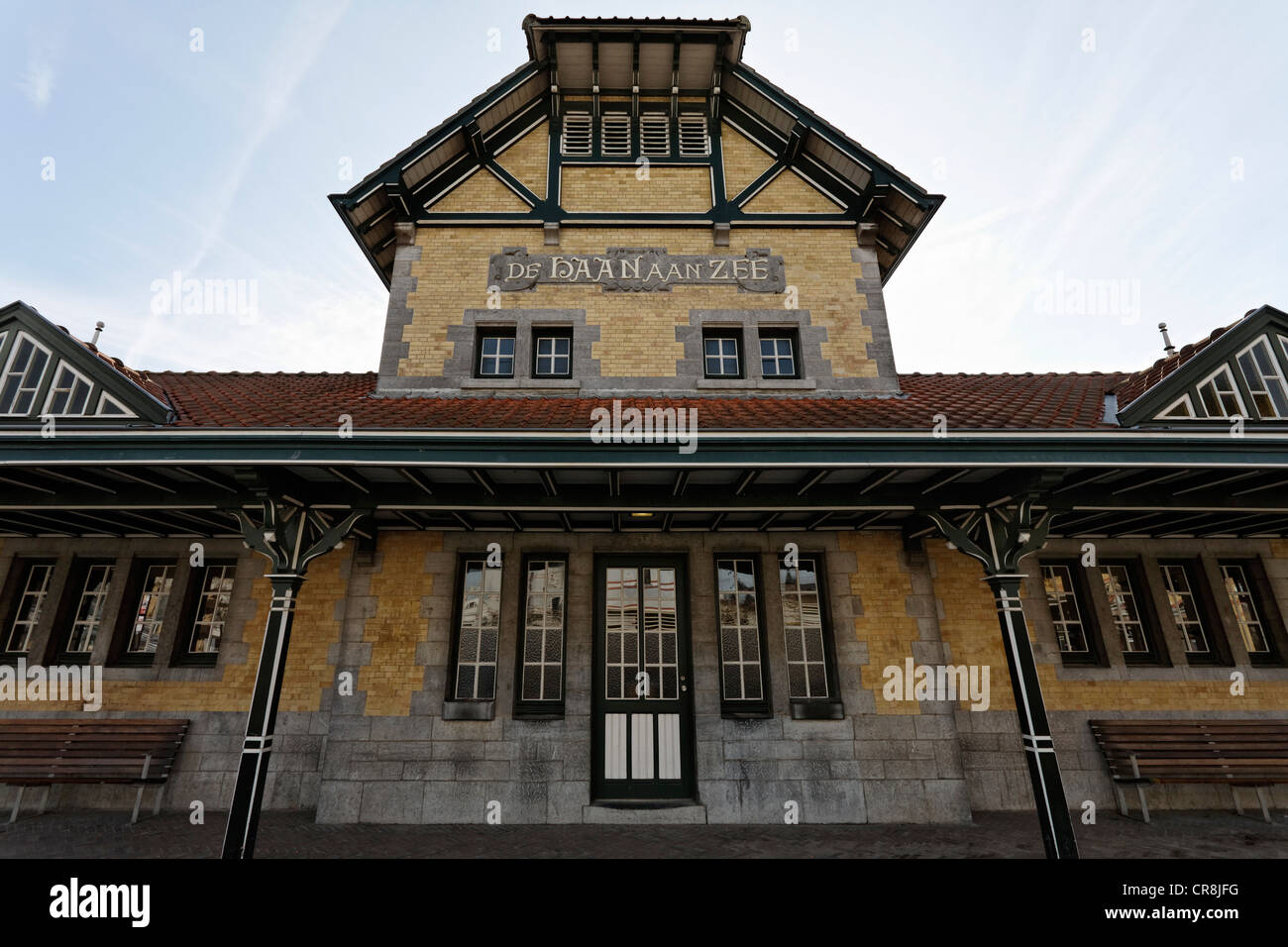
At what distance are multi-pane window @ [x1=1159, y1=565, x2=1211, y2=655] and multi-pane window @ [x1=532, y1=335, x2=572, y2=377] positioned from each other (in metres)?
8.54

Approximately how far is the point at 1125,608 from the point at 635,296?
780 centimetres

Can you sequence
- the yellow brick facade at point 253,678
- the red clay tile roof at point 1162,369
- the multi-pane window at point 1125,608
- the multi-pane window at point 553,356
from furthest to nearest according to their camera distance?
the multi-pane window at point 553,356 < the multi-pane window at point 1125,608 < the yellow brick facade at point 253,678 < the red clay tile roof at point 1162,369

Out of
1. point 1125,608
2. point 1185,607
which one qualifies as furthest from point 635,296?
point 1185,607

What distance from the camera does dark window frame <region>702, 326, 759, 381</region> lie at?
7.79m

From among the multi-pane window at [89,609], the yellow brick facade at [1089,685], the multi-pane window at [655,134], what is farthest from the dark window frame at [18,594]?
the yellow brick facade at [1089,685]

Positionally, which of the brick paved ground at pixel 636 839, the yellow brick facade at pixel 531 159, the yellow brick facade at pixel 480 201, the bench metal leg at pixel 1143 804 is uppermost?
the yellow brick facade at pixel 531 159

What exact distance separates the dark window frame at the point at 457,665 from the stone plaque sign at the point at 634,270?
387cm

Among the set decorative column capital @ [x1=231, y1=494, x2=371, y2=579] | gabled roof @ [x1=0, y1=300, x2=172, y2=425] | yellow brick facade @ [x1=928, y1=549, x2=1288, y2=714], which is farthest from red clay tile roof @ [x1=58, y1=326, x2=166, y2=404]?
yellow brick facade @ [x1=928, y1=549, x2=1288, y2=714]

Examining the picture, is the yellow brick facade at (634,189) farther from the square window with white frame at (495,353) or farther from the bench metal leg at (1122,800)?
the bench metal leg at (1122,800)

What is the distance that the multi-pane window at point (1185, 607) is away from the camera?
296 inches

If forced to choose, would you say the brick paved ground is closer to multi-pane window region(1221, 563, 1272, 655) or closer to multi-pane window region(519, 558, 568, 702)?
multi-pane window region(519, 558, 568, 702)

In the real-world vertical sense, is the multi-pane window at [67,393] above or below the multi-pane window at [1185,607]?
above

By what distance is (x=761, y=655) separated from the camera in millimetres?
7020

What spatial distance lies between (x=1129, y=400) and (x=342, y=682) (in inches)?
355
